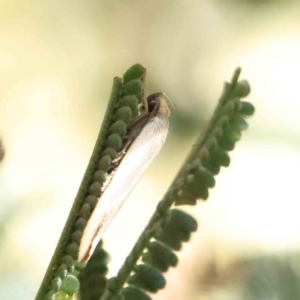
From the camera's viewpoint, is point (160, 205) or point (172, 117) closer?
point (160, 205)

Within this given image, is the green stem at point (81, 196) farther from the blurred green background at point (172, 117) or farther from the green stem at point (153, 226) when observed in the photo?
the blurred green background at point (172, 117)

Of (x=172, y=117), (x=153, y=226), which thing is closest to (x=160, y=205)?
(x=153, y=226)

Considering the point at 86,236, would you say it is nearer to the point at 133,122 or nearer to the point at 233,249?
the point at 133,122

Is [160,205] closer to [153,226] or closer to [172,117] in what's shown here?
[153,226]

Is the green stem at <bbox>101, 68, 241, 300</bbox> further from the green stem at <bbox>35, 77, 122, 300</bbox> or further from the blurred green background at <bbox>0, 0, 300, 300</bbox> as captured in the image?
the blurred green background at <bbox>0, 0, 300, 300</bbox>

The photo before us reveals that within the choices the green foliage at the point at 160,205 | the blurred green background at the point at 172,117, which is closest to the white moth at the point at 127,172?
the green foliage at the point at 160,205

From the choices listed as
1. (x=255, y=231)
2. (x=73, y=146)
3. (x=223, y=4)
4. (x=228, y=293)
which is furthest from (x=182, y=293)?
(x=223, y=4)
